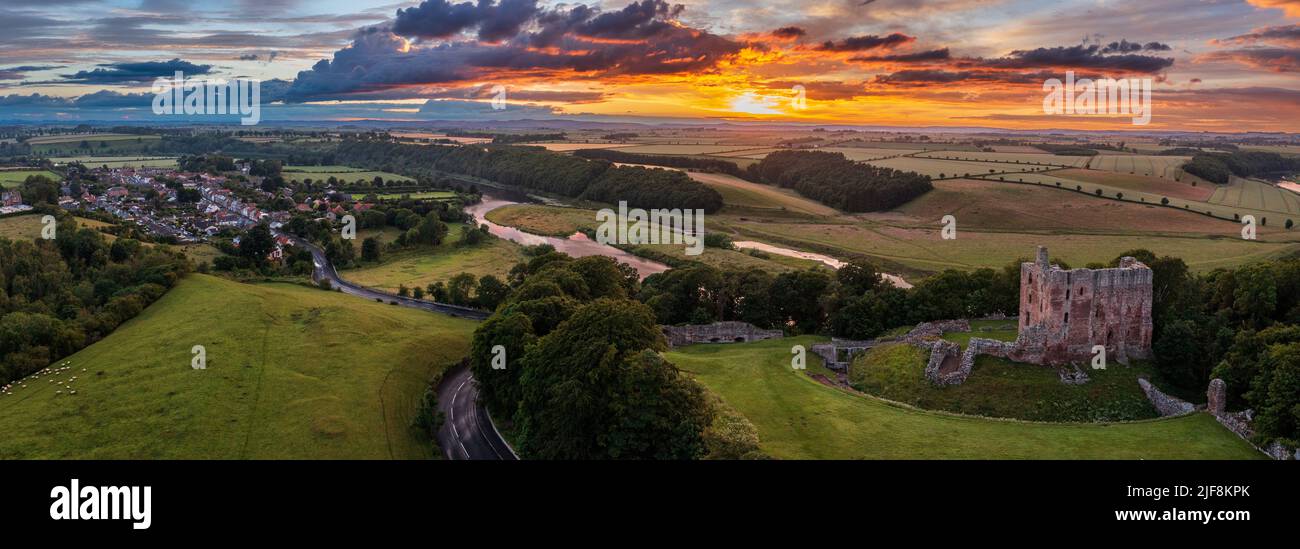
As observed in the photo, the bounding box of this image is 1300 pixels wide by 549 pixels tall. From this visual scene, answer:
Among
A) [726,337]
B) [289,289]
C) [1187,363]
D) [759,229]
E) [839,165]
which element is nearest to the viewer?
[1187,363]

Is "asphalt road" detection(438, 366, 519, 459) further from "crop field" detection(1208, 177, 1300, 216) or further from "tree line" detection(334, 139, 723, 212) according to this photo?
"crop field" detection(1208, 177, 1300, 216)

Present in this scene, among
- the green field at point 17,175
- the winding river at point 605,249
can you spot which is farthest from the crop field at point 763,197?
the green field at point 17,175

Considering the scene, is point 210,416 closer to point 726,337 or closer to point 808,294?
point 726,337

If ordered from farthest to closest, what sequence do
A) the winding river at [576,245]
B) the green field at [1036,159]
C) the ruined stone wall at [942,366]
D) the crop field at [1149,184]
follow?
1. the green field at [1036,159]
2. the crop field at [1149,184]
3. the winding river at [576,245]
4. the ruined stone wall at [942,366]

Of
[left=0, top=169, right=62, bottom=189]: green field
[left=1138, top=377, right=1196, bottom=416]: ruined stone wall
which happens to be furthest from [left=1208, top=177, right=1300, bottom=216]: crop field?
[left=0, top=169, right=62, bottom=189]: green field

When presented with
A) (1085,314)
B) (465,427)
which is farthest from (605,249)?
(1085,314)

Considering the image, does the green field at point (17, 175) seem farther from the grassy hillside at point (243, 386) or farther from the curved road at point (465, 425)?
the curved road at point (465, 425)

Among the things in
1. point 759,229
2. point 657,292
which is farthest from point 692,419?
point 759,229
